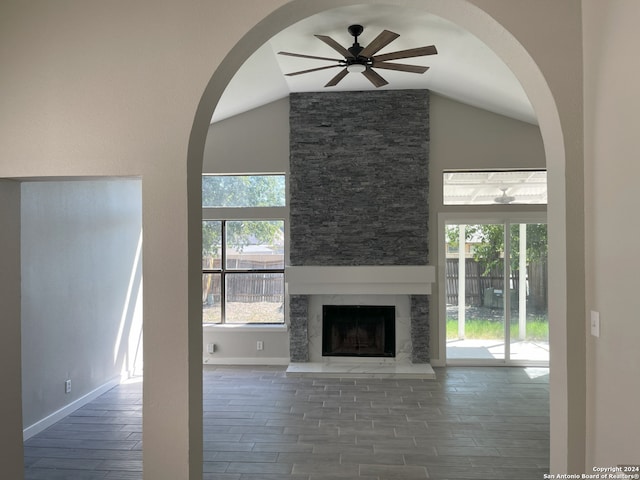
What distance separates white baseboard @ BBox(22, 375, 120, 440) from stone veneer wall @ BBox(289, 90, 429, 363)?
90.1 inches

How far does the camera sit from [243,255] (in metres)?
6.52

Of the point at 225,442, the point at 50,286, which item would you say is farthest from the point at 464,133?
the point at 50,286

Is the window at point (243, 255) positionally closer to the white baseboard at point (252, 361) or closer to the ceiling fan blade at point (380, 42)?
the white baseboard at point (252, 361)

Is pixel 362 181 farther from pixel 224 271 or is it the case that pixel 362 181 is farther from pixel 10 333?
pixel 10 333

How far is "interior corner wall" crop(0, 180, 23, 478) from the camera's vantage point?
7.54 ft

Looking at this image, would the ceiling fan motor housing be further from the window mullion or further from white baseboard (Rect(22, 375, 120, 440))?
white baseboard (Rect(22, 375, 120, 440))

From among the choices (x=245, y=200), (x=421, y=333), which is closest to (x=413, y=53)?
(x=245, y=200)

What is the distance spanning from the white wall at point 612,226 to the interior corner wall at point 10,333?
108 inches

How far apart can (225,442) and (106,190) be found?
10.4 feet

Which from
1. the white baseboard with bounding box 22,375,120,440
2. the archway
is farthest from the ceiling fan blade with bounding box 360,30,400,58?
the white baseboard with bounding box 22,375,120,440

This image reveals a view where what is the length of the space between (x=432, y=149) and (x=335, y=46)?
→ 2.92 meters

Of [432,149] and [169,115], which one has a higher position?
[432,149]

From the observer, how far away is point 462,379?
5.63 m

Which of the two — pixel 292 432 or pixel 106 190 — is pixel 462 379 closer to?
pixel 292 432
